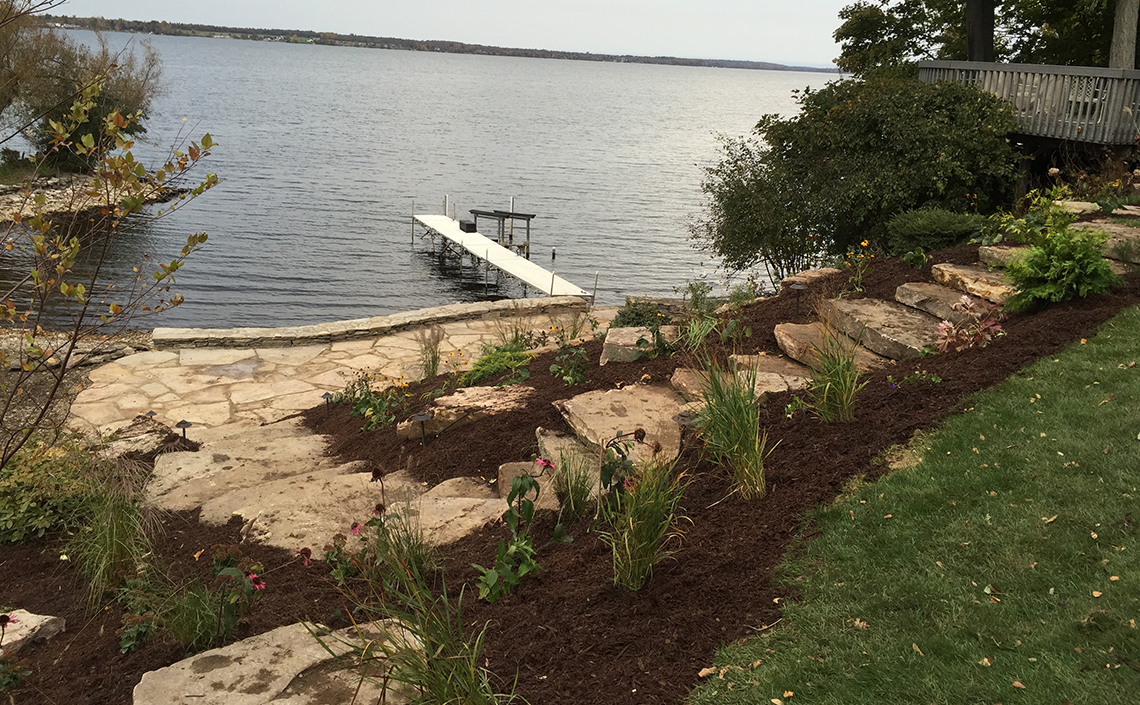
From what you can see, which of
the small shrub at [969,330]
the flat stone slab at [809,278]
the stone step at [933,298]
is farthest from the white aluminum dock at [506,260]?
the small shrub at [969,330]

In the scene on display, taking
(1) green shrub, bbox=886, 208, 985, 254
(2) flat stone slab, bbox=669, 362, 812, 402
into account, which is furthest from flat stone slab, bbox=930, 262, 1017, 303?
(2) flat stone slab, bbox=669, 362, 812, 402

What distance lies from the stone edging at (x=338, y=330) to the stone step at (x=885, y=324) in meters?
5.84

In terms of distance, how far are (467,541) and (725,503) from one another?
4.36ft

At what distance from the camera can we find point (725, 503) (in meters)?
4.02

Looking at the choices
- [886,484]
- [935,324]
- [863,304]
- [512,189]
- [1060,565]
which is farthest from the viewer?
[512,189]

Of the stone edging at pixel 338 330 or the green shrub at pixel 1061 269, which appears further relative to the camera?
the stone edging at pixel 338 330

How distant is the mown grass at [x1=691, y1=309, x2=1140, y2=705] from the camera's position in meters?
2.69

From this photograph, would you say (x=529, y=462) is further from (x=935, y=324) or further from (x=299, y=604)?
(x=935, y=324)

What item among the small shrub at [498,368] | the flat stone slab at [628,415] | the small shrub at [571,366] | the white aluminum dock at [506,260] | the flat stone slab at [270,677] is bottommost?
the white aluminum dock at [506,260]

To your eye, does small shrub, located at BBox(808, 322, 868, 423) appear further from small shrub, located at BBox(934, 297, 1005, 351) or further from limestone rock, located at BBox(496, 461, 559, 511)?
limestone rock, located at BBox(496, 461, 559, 511)

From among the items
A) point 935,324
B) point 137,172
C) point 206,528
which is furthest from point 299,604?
point 935,324

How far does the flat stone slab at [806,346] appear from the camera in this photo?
5543mm

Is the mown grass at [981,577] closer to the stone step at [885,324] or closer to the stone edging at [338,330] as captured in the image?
the stone step at [885,324]

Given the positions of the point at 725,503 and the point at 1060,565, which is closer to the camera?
the point at 1060,565
